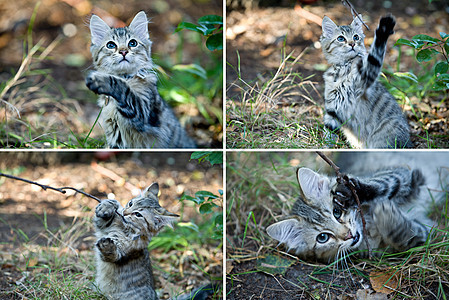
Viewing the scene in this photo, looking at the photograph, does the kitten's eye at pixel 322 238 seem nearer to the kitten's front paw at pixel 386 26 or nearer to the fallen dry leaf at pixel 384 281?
the fallen dry leaf at pixel 384 281

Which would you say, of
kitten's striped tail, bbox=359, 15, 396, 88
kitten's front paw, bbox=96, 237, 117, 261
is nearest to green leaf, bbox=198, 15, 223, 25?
kitten's striped tail, bbox=359, 15, 396, 88

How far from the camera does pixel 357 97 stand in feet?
7.58

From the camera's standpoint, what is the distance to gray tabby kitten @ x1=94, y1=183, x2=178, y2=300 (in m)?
2.05

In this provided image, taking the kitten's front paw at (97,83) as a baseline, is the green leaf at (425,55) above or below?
above

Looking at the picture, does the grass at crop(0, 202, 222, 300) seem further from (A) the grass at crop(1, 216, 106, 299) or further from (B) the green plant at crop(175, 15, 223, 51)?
(B) the green plant at crop(175, 15, 223, 51)

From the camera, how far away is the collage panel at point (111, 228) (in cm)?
213

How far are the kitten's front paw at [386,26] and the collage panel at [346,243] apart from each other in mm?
650

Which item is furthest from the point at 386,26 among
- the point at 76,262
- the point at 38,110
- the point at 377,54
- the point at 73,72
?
the point at 73,72

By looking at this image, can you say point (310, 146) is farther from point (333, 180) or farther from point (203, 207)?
point (203, 207)

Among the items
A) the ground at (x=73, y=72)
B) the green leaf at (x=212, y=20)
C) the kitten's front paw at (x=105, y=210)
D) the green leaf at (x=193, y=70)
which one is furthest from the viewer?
the green leaf at (x=193, y=70)

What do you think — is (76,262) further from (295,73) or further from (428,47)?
(428,47)

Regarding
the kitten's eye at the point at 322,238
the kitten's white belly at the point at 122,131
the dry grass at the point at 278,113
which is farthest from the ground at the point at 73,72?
the kitten's eye at the point at 322,238

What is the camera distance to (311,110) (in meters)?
2.62

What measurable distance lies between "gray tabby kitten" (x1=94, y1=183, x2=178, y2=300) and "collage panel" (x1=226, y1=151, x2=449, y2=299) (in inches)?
19.1
